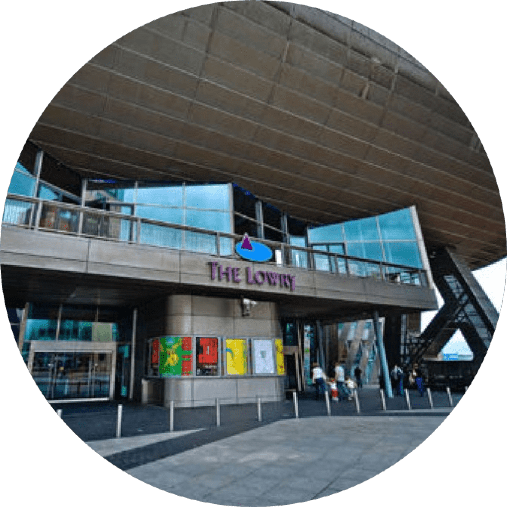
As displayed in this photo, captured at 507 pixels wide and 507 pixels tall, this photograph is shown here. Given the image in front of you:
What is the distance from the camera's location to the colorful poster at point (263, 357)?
15648 mm

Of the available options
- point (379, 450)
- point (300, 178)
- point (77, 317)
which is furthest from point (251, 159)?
point (379, 450)

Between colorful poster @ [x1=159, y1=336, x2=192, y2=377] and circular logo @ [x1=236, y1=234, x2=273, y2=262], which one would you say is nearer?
colorful poster @ [x1=159, y1=336, x2=192, y2=377]

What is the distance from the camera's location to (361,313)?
21.1 metres

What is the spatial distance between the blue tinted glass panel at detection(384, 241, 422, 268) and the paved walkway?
528 inches

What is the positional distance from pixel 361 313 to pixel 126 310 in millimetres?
12695

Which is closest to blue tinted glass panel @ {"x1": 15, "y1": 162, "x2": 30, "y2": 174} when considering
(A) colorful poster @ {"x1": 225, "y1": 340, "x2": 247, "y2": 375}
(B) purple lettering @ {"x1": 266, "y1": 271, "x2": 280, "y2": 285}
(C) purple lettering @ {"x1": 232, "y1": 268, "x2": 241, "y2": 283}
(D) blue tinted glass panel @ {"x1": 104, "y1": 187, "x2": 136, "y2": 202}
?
(D) blue tinted glass panel @ {"x1": 104, "y1": 187, "x2": 136, "y2": 202}

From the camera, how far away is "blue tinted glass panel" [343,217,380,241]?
2236cm

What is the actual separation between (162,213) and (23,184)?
214 inches

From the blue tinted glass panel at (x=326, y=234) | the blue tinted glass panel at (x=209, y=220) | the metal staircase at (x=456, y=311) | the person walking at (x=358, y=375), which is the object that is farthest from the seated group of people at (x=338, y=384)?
the metal staircase at (x=456, y=311)

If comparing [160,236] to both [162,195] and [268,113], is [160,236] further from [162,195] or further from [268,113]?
[268,113]

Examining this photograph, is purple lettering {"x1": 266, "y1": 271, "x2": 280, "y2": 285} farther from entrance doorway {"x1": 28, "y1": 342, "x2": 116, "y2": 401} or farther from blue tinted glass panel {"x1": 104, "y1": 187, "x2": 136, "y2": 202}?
entrance doorway {"x1": 28, "y1": 342, "x2": 116, "y2": 401}

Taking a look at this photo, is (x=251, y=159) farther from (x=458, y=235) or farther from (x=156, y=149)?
(x=458, y=235)

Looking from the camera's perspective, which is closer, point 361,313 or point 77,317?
point 77,317

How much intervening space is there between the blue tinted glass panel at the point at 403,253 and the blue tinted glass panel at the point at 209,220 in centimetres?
1000
